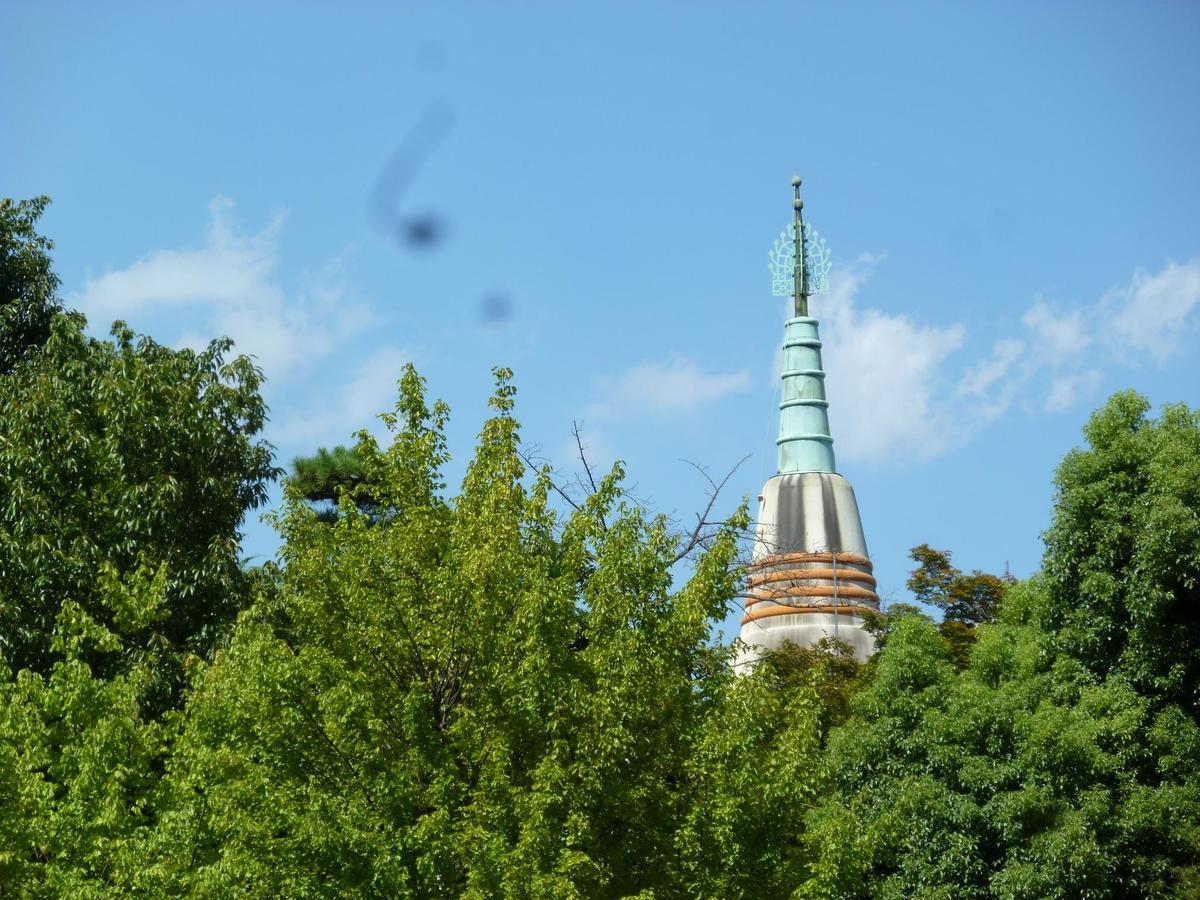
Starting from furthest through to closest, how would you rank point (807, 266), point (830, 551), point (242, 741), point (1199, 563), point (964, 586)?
point (807, 266)
point (830, 551)
point (964, 586)
point (1199, 563)
point (242, 741)

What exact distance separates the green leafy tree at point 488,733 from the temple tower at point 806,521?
22.2m

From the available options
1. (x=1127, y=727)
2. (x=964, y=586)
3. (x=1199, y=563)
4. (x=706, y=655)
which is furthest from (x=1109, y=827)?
(x=964, y=586)

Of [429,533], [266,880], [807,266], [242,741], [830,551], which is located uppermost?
[807,266]

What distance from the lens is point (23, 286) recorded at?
24.0m

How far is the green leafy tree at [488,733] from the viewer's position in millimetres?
12672

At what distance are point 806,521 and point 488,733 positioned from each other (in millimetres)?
29167

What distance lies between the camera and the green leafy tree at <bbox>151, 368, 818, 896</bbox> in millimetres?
12672

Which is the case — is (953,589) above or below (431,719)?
above

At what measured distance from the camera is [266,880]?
12.7 meters

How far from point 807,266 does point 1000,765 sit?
1057 inches

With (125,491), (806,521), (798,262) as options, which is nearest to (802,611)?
(806,521)

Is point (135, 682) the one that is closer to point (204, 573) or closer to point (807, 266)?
point (204, 573)

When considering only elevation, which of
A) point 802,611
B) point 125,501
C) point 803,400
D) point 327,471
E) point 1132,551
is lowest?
point 125,501

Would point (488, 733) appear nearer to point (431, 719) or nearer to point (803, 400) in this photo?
point (431, 719)
